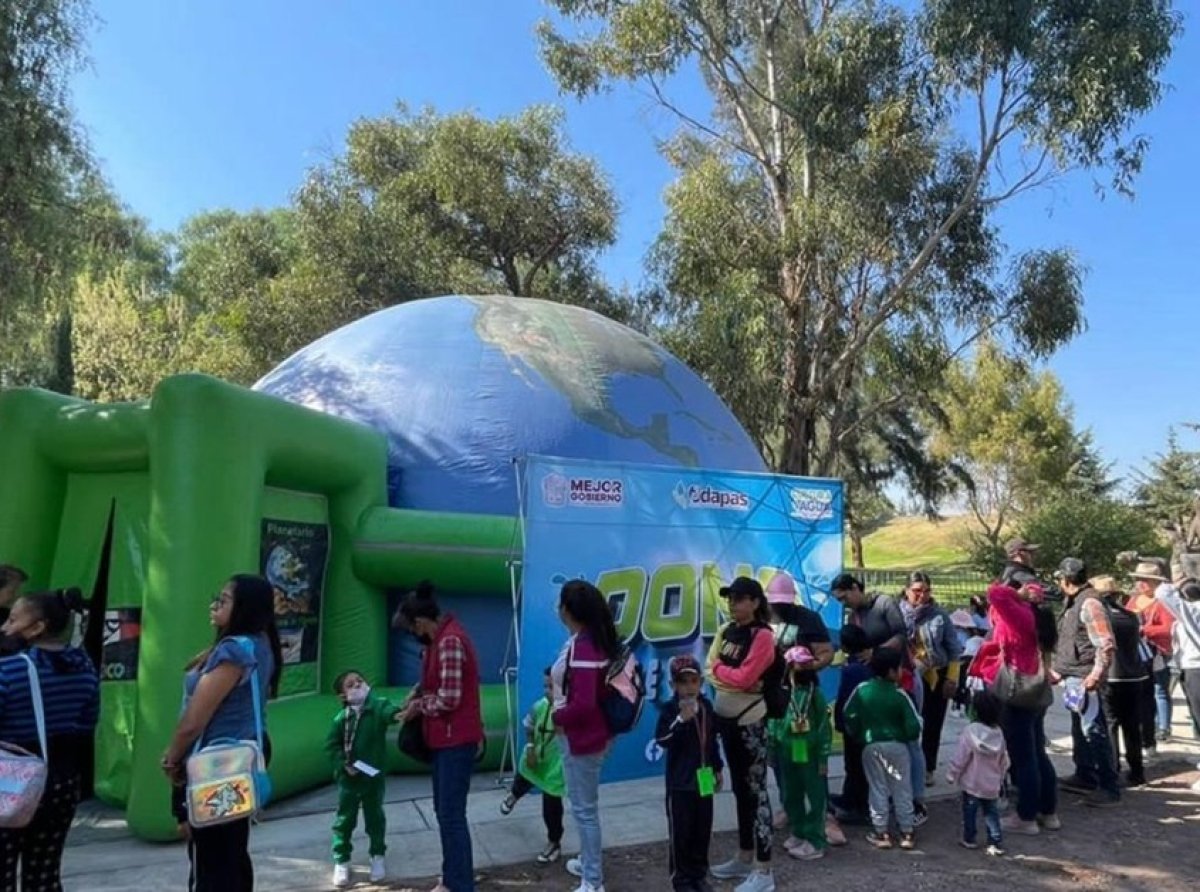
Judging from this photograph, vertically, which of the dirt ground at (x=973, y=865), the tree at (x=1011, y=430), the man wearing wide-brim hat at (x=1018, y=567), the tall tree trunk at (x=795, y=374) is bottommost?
the dirt ground at (x=973, y=865)

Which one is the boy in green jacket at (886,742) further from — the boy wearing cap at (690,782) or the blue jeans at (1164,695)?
the blue jeans at (1164,695)

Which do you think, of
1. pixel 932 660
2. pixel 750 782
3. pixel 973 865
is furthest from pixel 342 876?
pixel 932 660

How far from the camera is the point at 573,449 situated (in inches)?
358

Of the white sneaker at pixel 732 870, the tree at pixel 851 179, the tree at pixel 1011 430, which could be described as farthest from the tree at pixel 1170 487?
the white sneaker at pixel 732 870

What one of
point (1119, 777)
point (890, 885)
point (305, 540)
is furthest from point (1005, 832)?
point (305, 540)

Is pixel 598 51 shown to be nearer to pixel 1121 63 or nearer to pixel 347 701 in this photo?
pixel 1121 63

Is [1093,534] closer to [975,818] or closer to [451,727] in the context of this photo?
[975,818]

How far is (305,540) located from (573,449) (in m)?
2.53

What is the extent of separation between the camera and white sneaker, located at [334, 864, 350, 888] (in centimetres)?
536

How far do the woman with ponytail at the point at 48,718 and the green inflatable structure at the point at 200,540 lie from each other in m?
2.03

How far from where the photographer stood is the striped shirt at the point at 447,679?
15.5 feet

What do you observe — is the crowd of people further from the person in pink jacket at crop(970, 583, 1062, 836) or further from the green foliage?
the green foliage

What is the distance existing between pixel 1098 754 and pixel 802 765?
9.33 ft

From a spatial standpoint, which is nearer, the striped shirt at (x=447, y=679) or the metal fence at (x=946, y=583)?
the striped shirt at (x=447, y=679)
